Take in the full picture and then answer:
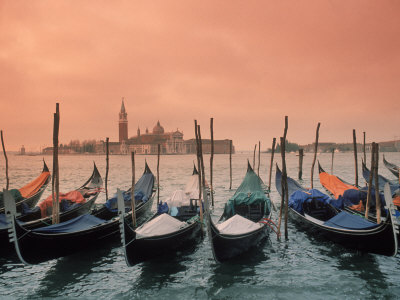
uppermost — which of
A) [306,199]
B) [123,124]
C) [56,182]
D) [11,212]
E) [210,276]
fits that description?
[123,124]

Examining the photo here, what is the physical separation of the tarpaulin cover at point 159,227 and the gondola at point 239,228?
731 mm

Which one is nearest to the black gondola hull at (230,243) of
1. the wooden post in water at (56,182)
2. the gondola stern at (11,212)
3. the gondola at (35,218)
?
the gondola stern at (11,212)

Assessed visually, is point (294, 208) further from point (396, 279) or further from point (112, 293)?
point (112, 293)

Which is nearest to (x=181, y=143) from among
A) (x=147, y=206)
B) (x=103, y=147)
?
(x=103, y=147)

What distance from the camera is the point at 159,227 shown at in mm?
5332

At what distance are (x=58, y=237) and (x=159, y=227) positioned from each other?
1.52 metres

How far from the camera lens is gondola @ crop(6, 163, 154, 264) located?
4.44 m

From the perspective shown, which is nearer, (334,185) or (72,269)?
(72,269)

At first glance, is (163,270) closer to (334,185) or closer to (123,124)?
(334,185)

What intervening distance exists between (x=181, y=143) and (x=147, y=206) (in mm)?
97589

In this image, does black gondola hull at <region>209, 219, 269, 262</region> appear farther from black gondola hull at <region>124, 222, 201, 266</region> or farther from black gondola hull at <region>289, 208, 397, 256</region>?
black gondola hull at <region>289, 208, 397, 256</region>

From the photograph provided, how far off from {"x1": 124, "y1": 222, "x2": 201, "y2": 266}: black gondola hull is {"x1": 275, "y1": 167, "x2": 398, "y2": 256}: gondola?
2.40m

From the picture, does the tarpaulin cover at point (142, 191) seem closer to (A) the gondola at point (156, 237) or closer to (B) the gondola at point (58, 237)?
(B) the gondola at point (58, 237)

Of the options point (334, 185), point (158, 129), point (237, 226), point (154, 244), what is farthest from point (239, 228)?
point (158, 129)
